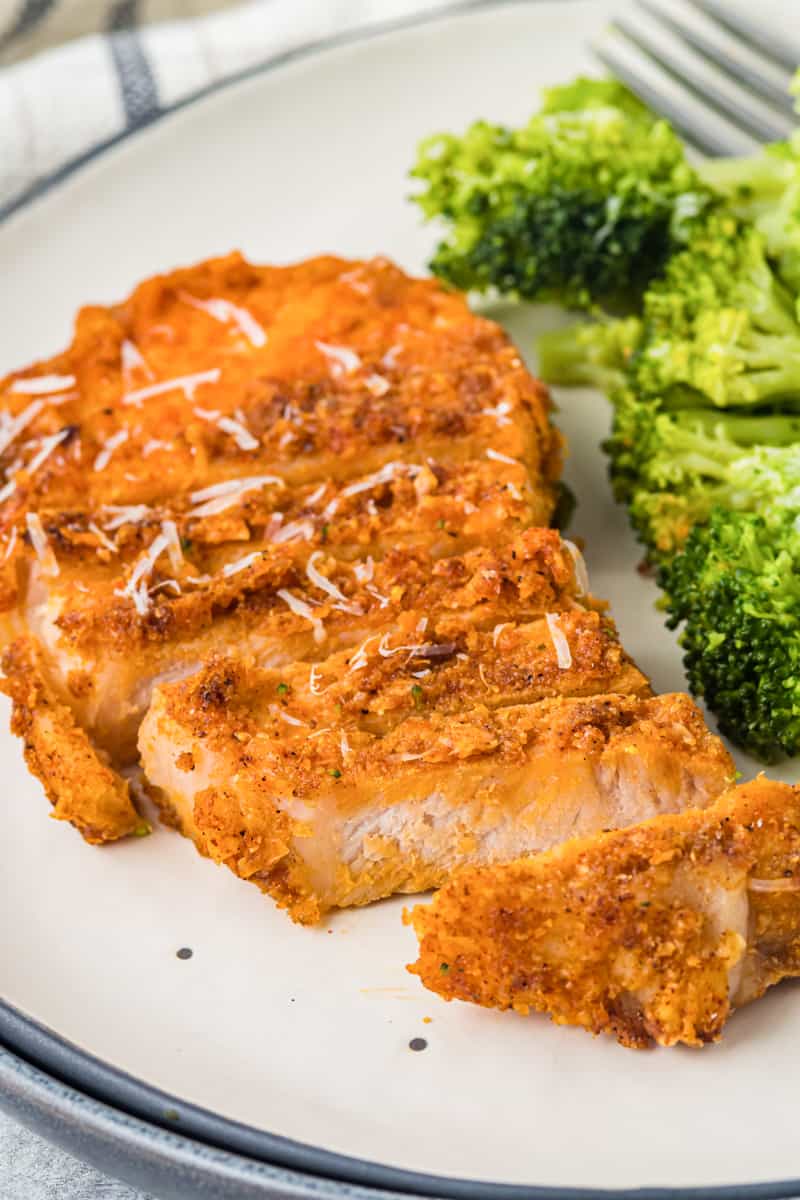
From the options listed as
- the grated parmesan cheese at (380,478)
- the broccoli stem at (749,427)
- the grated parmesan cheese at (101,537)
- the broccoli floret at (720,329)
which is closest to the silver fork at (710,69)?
the broccoli floret at (720,329)

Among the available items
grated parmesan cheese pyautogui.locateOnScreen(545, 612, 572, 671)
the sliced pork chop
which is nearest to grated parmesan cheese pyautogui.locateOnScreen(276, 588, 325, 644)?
the sliced pork chop

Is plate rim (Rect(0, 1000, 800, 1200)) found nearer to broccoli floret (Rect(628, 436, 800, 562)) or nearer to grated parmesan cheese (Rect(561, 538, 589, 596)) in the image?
grated parmesan cheese (Rect(561, 538, 589, 596))

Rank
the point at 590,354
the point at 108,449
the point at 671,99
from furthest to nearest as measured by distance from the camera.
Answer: the point at 671,99, the point at 590,354, the point at 108,449

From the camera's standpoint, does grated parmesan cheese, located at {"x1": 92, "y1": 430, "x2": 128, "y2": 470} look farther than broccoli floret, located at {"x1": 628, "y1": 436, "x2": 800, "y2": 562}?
No

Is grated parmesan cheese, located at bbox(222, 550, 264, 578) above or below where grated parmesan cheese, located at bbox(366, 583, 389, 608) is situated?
above

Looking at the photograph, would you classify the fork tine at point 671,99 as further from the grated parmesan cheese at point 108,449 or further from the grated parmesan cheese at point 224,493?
the grated parmesan cheese at point 108,449

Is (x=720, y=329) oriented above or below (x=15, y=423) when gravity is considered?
below

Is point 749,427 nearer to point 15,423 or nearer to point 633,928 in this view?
point 633,928

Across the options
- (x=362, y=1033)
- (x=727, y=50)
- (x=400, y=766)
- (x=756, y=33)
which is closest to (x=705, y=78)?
(x=727, y=50)
